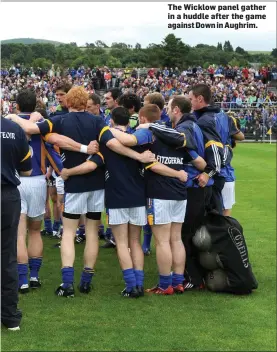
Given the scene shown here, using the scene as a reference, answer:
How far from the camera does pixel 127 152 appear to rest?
5.95 meters

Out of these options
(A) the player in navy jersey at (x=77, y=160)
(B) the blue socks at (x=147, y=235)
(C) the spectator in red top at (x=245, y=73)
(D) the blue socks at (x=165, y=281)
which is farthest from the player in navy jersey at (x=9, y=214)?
(C) the spectator in red top at (x=245, y=73)

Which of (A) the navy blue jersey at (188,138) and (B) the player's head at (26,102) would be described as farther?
(B) the player's head at (26,102)

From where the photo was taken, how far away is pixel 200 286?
6.55 metres

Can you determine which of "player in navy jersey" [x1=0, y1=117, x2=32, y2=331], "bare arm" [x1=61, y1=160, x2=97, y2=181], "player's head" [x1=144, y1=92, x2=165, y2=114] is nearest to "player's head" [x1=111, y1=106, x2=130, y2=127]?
"bare arm" [x1=61, y1=160, x2=97, y2=181]

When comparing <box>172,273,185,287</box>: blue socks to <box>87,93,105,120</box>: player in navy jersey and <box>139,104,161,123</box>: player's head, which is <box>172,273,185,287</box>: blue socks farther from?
<box>87,93,105,120</box>: player in navy jersey

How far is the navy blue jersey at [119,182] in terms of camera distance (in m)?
6.06

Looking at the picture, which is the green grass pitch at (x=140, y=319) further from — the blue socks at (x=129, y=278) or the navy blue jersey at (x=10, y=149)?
the navy blue jersey at (x=10, y=149)

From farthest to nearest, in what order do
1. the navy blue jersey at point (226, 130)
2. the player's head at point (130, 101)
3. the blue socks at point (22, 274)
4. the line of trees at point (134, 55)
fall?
the line of trees at point (134, 55) < the player's head at point (130, 101) < the navy blue jersey at point (226, 130) < the blue socks at point (22, 274)

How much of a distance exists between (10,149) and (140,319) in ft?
6.44

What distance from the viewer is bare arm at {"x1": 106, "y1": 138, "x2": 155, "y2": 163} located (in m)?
5.92

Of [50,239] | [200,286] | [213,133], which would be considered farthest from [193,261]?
[50,239]

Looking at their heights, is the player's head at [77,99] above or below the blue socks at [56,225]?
above

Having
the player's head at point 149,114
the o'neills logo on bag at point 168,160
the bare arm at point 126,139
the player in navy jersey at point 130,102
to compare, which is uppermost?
the player in navy jersey at point 130,102

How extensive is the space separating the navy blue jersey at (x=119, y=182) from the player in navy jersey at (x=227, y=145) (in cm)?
134
